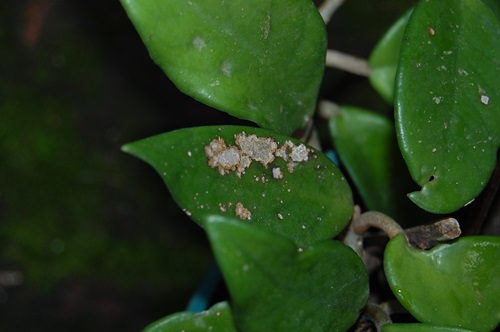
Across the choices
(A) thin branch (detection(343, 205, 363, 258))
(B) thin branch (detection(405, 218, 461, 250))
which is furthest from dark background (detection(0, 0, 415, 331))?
(B) thin branch (detection(405, 218, 461, 250))

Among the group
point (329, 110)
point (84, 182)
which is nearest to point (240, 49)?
point (329, 110)

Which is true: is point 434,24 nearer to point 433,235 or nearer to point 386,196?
point 433,235

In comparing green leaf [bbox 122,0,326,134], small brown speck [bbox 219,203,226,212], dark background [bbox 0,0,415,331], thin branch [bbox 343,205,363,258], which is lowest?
dark background [bbox 0,0,415,331]

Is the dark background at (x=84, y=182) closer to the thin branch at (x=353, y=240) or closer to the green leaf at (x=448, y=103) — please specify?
the thin branch at (x=353, y=240)

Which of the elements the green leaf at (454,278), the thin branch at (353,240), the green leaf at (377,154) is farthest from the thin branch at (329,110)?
the green leaf at (454,278)

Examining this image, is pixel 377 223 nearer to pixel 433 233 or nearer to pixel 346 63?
pixel 433 233

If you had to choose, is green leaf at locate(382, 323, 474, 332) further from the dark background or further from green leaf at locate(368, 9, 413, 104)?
the dark background
